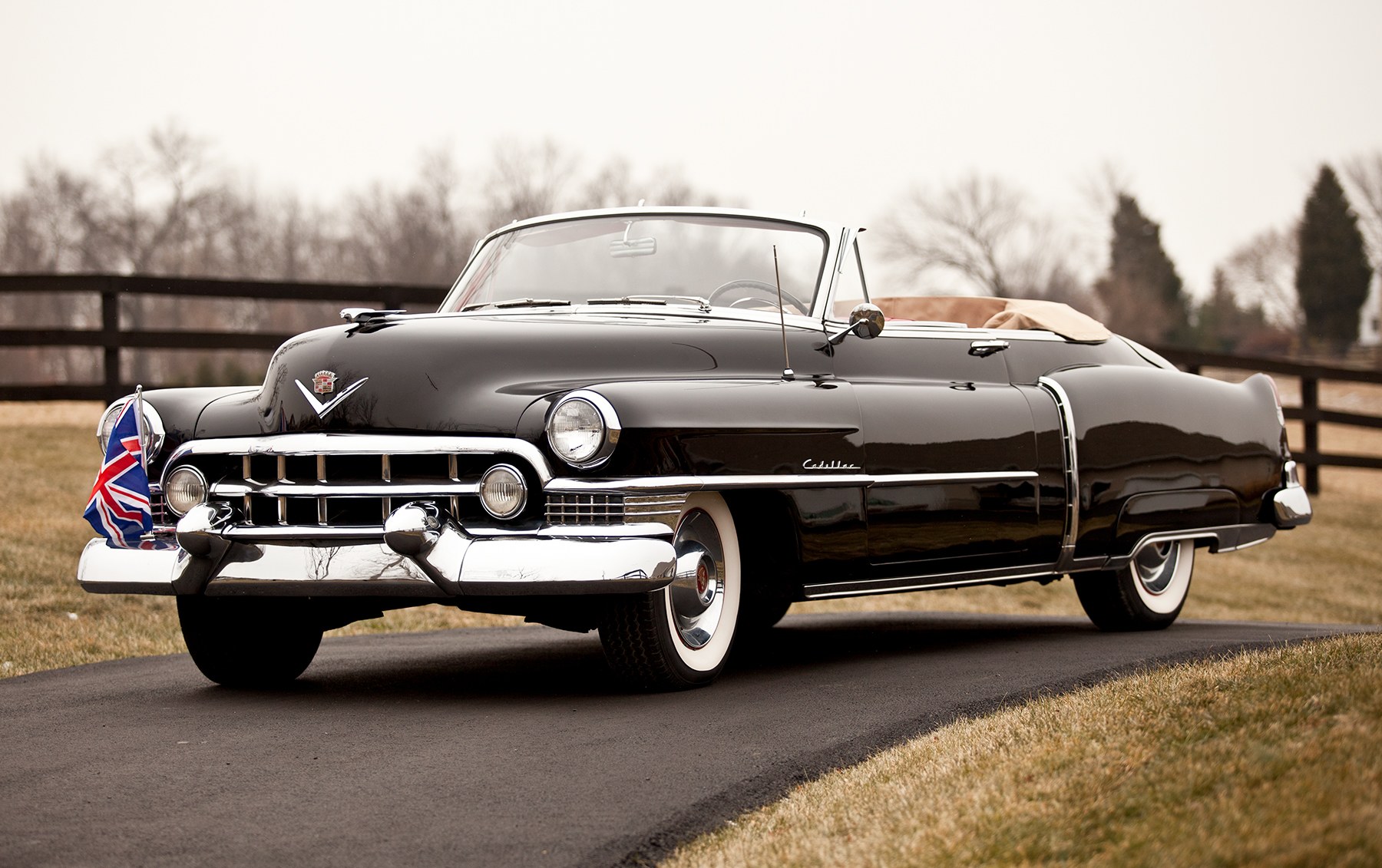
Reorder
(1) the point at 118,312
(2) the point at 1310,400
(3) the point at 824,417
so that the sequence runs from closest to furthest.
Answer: (3) the point at 824,417
(1) the point at 118,312
(2) the point at 1310,400

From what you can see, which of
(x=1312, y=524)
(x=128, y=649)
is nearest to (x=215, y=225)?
(x=1312, y=524)

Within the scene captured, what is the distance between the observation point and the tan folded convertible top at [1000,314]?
6.98 m

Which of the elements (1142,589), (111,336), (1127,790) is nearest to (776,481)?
(1127,790)

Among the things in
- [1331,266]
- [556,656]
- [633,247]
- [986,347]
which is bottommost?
[556,656]

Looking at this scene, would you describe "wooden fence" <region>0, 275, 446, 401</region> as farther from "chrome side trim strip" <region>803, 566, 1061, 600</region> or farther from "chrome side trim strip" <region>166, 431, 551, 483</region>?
"chrome side trim strip" <region>803, 566, 1061, 600</region>

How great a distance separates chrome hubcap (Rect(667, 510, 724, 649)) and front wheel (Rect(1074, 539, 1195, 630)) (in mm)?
2462

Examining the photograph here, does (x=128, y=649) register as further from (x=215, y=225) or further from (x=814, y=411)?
(x=215, y=225)

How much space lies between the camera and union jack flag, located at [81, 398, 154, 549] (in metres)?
5.20

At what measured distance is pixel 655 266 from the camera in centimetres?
596

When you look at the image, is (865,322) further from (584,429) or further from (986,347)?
(584,429)

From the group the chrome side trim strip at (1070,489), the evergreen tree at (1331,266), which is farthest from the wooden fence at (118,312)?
the evergreen tree at (1331,266)

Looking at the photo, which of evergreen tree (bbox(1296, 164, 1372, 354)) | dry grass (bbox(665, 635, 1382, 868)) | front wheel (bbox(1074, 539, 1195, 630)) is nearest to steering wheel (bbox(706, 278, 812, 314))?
front wheel (bbox(1074, 539, 1195, 630))

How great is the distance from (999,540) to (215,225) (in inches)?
1803

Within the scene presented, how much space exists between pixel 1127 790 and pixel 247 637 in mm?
3473
